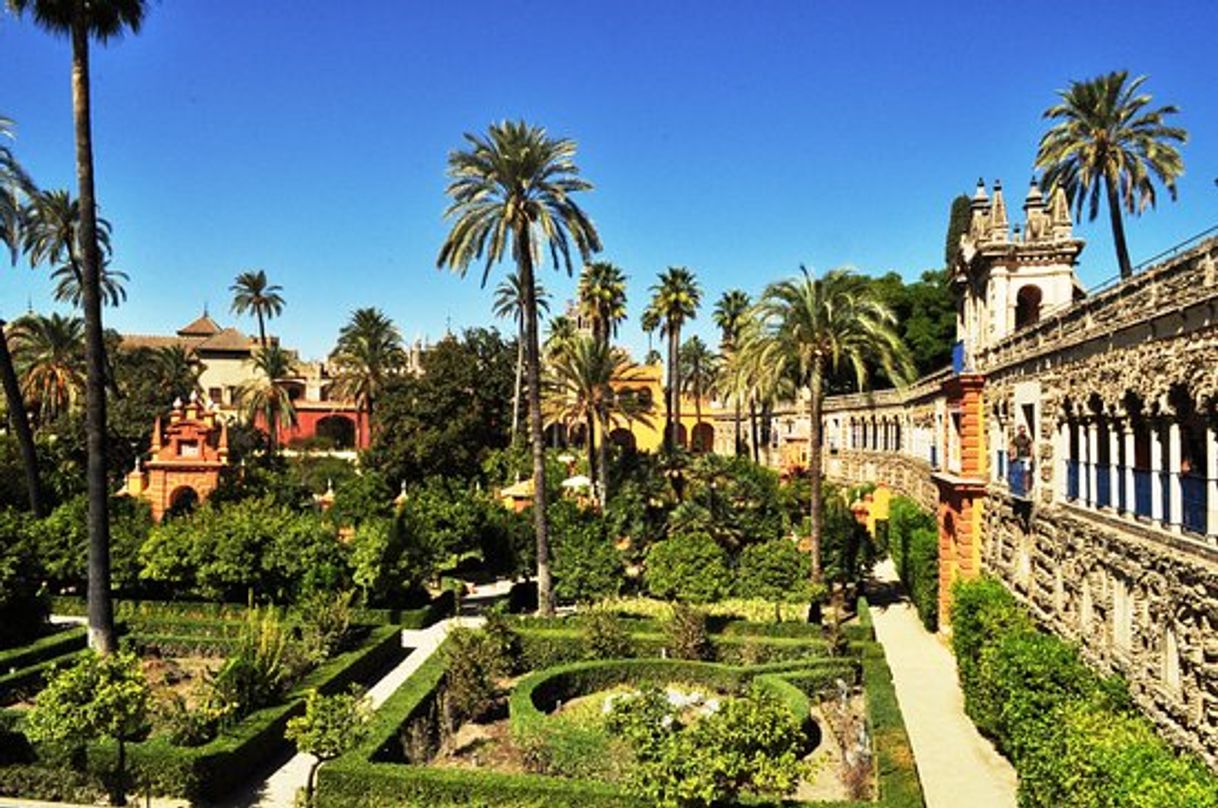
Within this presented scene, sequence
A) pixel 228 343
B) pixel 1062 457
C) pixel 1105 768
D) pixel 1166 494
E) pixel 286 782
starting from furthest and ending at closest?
pixel 228 343 → pixel 1062 457 → pixel 286 782 → pixel 1166 494 → pixel 1105 768

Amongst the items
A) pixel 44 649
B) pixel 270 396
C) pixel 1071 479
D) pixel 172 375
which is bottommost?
pixel 44 649

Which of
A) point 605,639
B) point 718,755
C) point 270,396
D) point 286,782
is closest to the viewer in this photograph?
point 718,755

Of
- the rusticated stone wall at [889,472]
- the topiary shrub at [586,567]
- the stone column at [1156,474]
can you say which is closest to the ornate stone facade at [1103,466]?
the stone column at [1156,474]

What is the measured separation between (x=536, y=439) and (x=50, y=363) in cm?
3801

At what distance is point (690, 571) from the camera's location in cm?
Answer: 2559

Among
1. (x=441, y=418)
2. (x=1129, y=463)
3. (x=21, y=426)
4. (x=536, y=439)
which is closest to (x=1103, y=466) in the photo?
(x=1129, y=463)

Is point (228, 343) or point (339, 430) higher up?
point (228, 343)

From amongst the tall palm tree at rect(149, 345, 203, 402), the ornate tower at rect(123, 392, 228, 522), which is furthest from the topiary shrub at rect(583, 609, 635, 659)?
the tall palm tree at rect(149, 345, 203, 402)

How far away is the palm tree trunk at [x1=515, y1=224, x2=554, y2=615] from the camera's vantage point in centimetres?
2619

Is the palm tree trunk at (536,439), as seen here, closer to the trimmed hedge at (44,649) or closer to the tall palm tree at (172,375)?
the trimmed hedge at (44,649)

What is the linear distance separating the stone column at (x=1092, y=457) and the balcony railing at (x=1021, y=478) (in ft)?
9.13

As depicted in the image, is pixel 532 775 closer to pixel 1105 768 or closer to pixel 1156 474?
pixel 1105 768

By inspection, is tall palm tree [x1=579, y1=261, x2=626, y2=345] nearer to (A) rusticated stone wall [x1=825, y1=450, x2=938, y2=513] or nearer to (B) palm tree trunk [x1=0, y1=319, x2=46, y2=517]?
(A) rusticated stone wall [x1=825, y1=450, x2=938, y2=513]

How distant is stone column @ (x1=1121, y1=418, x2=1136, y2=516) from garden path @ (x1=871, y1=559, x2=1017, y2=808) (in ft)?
16.7
